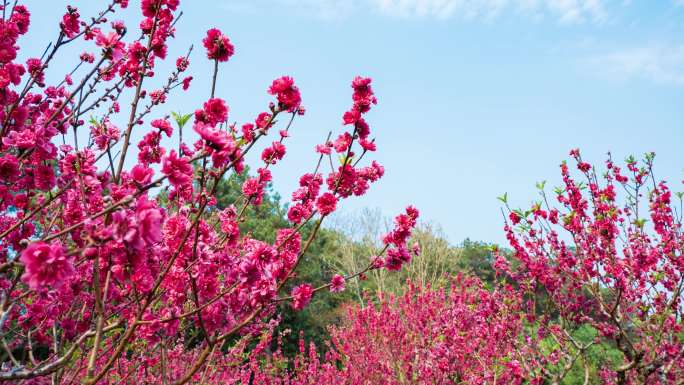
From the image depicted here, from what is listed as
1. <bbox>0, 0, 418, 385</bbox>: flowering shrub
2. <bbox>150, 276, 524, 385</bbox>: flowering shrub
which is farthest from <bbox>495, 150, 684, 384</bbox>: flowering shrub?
<bbox>0, 0, 418, 385</bbox>: flowering shrub

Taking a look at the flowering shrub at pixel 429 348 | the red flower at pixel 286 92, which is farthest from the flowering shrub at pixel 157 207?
the flowering shrub at pixel 429 348

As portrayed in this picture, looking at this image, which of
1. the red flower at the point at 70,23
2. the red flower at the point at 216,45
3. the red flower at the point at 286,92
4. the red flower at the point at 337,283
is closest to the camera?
the red flower at the point at 286,92

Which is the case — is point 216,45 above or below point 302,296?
above

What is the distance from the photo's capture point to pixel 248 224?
18672 millimetres

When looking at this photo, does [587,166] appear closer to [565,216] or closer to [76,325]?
[565,216]

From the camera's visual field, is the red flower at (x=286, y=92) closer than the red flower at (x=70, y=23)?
Yes

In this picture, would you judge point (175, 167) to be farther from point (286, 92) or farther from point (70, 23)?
point (70, 23)

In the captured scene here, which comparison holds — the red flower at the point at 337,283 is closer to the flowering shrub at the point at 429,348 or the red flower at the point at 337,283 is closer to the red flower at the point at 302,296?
the red flower at the point at 302,296

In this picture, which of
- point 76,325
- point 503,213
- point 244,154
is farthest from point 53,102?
point 503,213

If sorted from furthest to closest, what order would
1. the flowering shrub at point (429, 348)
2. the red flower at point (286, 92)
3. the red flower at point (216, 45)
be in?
the flowering shrub at point (429, 348), the red flower at point (216, 45), the red flower at point (286, 92)

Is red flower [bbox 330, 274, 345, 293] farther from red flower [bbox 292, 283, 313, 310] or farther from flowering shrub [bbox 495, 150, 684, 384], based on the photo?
flowering shrub [bbox 495, 150, 684, 384]

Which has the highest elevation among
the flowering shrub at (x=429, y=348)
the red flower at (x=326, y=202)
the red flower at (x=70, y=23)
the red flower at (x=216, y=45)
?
the red flower at (x=70, y=23)

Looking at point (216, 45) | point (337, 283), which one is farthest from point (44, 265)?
point (337, 283)

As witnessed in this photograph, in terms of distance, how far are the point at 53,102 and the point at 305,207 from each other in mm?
2172
